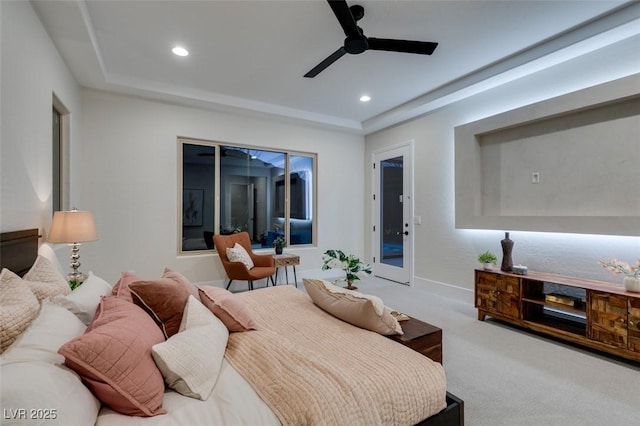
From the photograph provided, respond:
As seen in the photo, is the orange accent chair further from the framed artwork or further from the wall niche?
the wall niche

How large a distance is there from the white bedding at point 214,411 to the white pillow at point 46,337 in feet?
0.87

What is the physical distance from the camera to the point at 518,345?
2.79 meters

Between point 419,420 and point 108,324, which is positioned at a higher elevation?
point 108,324

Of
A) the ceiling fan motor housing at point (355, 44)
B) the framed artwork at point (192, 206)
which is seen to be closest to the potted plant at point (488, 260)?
the ceiling fan motor housing at point (355, 44)

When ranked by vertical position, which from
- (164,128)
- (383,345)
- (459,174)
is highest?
(164,128)

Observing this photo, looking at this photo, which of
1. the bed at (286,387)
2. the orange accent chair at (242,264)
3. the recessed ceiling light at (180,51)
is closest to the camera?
the bed at (286,387)

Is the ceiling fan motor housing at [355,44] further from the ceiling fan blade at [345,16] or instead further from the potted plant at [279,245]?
the potted plant at [279,245]

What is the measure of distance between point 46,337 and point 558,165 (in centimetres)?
434

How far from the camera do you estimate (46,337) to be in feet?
3.24

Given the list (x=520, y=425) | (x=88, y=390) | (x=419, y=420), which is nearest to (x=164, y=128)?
(x=88, y=390)

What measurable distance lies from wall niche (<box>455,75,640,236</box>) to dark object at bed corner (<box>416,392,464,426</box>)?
2.57 meters

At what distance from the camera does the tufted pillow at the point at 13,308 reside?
40.6 inches

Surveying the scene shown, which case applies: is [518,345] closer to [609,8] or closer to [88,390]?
[609,8]

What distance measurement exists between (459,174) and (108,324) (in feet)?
13.8
